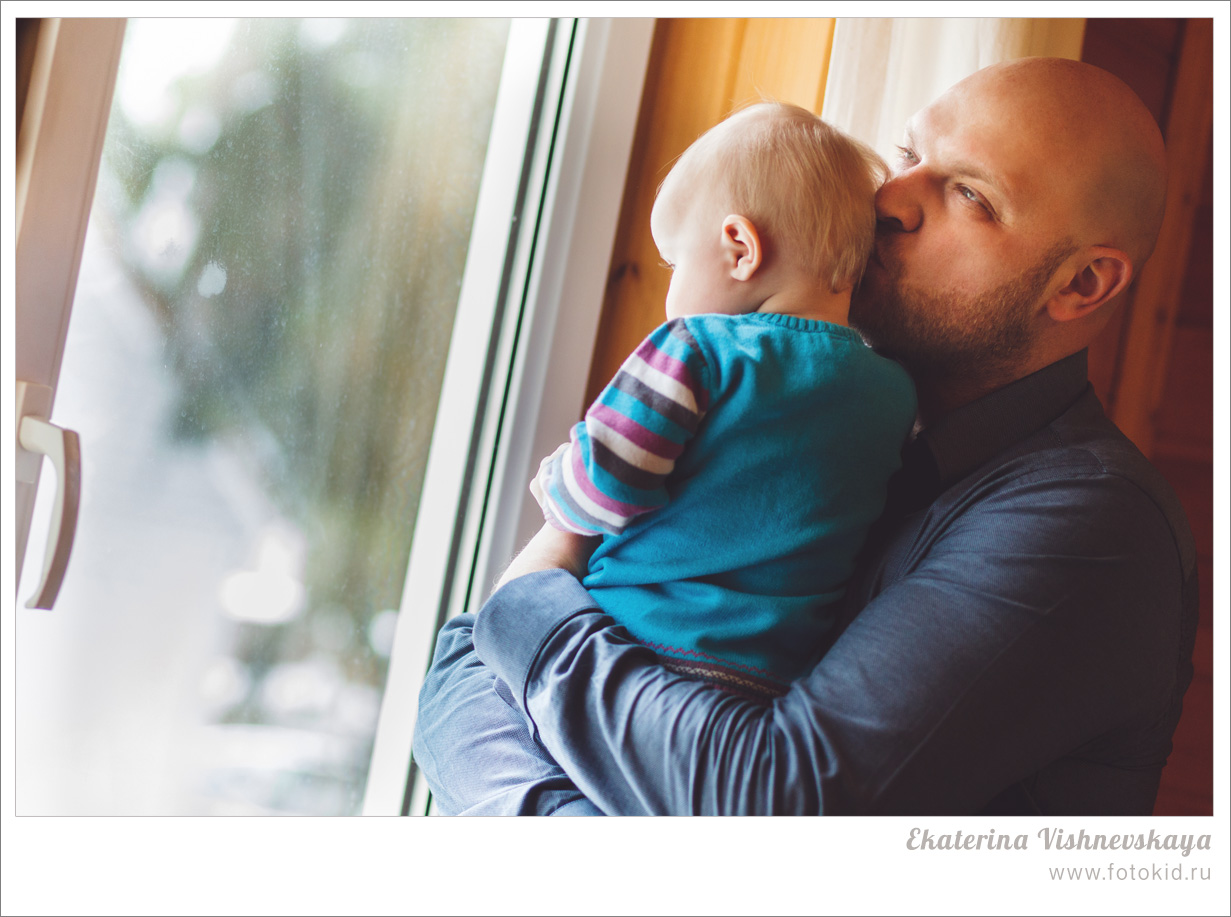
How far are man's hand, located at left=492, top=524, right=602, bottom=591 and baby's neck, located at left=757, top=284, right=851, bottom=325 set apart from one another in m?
0.32

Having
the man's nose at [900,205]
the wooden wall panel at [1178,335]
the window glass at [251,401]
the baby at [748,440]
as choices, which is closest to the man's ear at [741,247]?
the baby at [748,440]

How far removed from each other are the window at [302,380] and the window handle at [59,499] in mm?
86

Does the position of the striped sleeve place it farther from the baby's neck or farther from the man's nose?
the man's nose

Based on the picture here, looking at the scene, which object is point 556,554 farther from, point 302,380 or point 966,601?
point 302,380

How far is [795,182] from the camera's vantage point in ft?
3.04

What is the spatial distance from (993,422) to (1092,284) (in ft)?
0.80

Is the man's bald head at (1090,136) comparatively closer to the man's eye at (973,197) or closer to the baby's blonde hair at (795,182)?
the man's eye at (973,197)

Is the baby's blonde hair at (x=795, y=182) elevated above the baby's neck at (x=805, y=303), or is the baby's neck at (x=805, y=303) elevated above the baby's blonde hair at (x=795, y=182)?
the baby's blonde hair at (x=795, y=182)

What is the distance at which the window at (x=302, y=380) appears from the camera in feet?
3.56

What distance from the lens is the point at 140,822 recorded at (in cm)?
84

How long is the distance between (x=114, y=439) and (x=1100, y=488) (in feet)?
3.63

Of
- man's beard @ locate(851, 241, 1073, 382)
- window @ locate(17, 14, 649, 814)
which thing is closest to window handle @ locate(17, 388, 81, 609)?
window @ locate(17, 14, 649, 814)

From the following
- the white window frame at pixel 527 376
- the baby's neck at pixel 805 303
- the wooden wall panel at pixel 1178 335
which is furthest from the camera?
the wooden wall panel at pixel 1178 335

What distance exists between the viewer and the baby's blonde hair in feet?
3.05
